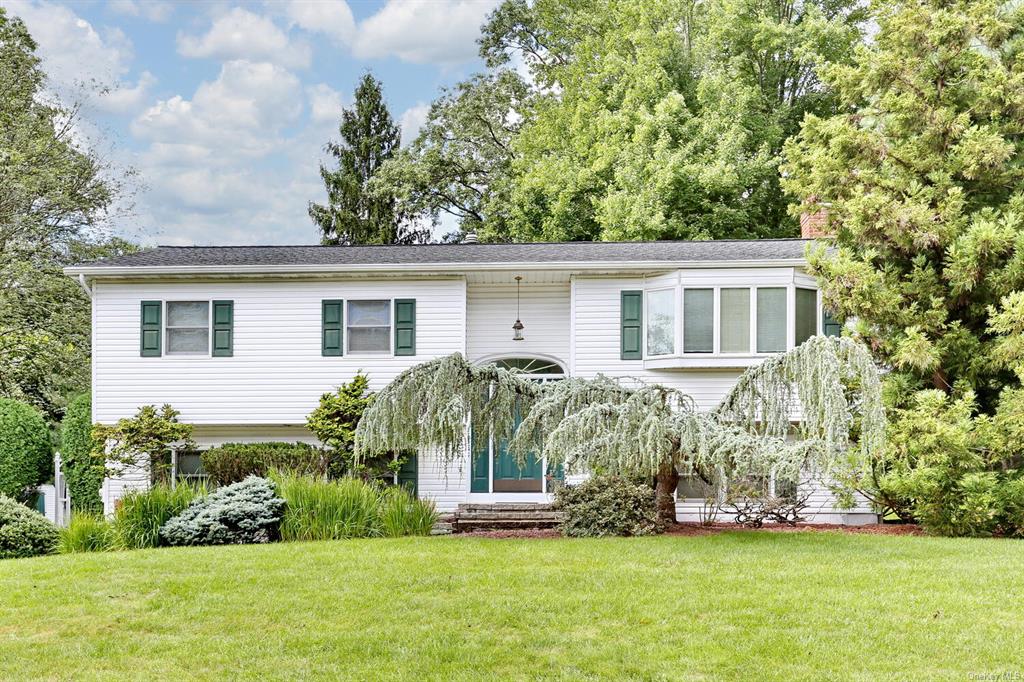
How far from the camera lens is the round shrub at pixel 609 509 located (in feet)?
41.6

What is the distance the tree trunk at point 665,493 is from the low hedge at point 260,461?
5622 mm

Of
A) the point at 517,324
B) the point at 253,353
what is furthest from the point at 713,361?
the point at 253,353

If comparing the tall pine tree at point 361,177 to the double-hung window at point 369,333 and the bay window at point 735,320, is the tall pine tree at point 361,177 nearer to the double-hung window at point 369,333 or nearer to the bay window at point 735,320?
the double-hung window at point 369,333

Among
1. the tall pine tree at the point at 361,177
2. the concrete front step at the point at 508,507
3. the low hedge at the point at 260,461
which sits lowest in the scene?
the concrete front step at the point at 508,507

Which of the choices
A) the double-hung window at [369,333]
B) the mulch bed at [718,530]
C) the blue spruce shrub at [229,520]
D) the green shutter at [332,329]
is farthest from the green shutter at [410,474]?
the blue spruce shrub at [229,520]

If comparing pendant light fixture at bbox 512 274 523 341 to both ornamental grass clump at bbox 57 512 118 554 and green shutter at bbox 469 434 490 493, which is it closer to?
green shutter at bbox 469 434 490 493

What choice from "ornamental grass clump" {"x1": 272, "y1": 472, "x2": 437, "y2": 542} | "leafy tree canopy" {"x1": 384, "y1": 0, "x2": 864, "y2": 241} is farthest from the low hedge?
"leafy tree canopy" {"x1": 384, "y1": 0, "x2": 864, "y2": 241}

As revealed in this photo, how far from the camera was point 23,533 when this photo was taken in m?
12.6

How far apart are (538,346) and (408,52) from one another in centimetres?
1462

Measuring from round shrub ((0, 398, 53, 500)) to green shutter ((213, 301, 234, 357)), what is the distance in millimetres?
4457

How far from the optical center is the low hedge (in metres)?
15.8

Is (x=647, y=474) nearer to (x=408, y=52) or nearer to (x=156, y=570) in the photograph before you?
(x=156, y=570)

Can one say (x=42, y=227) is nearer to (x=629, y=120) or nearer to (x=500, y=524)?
(x=629, y=120)

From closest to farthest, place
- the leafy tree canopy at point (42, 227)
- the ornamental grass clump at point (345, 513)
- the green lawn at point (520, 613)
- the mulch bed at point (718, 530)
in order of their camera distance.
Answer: the green lawn at point (520, 613)
the ornamental grass clump at point (345, 513)
the mulch bed at point (718, 530)
the leafy tree canopy at point (42, 227)
